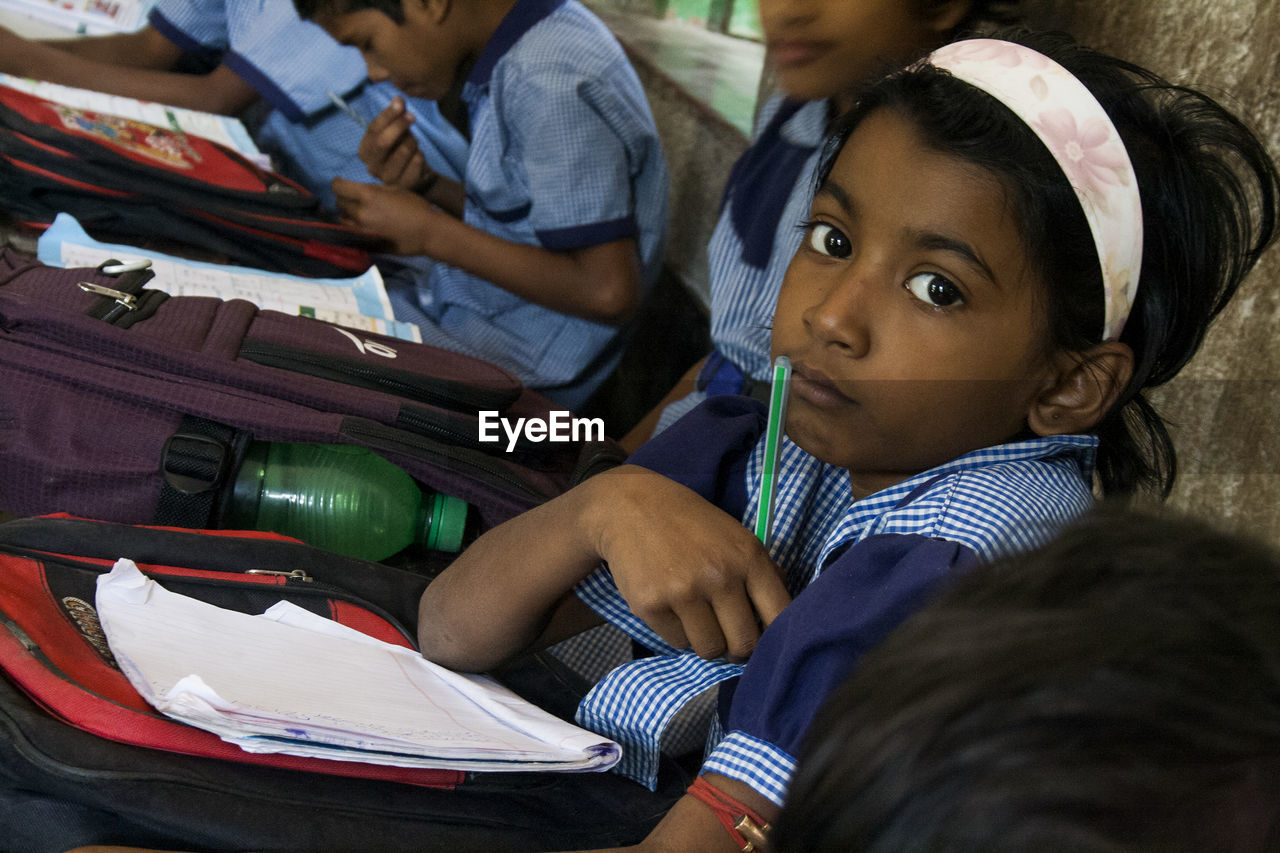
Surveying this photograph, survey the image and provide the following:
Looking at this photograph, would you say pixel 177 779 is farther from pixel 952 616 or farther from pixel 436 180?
pixel 436 180

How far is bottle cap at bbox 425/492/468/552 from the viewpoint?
3.14 ft

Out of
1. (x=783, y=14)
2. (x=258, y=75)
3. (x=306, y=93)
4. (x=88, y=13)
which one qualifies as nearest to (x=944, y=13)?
(x=783, y=14)

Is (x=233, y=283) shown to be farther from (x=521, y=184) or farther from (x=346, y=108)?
(x=346, y=108)

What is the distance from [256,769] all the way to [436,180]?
1.21 m

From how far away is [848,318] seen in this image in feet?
2.11

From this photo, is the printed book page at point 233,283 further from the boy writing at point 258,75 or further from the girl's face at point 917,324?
the girl's face at point 917,324

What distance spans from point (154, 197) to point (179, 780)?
3.10 feet

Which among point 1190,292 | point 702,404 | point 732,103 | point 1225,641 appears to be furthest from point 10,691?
point 732,103

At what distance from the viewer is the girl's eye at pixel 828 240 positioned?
0.70m

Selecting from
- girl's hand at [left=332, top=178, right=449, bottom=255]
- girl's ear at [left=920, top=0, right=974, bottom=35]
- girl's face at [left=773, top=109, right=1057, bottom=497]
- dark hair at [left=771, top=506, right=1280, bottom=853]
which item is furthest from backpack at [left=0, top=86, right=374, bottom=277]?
dark hair at [left=771, top=506, right=1280, bottom=853]

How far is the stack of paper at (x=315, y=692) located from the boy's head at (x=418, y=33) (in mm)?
1038

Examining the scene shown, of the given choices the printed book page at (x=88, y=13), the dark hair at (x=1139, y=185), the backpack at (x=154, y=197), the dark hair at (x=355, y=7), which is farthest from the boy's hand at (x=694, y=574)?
the printed book page at (x=88, y=13)

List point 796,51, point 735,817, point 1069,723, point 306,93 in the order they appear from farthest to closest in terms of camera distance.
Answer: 1. point 306,93
2. point 796,51
3. point 735,817
4. point 1069,723

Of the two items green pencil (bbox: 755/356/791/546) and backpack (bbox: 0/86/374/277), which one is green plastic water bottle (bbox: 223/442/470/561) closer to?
green pencil (bbox: 755/356/791/546)
